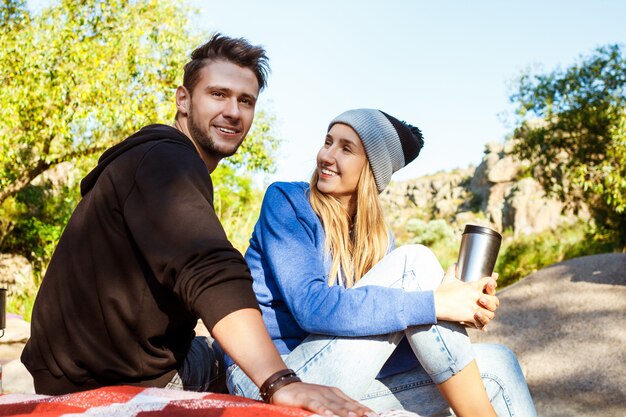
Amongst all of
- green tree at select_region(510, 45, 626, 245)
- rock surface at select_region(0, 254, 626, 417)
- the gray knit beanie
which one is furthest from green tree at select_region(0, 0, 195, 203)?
the gray knit beanie

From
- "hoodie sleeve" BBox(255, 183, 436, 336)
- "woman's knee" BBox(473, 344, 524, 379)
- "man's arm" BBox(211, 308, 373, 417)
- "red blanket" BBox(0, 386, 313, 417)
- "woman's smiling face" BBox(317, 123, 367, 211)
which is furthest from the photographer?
"woman's smiling face" BBox(317, 123, 367, 211)

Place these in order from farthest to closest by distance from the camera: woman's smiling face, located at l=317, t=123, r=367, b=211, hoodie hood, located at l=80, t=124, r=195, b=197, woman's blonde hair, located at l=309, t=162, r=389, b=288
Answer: woman's smiling face, located at l=317, t=123, r=367, b=211, woman's blonde hair, located at l=309, t=162, r=389, b=288, hoodie hood, located at l=80, t=124, r=195, b=197

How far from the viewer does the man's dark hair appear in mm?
2500

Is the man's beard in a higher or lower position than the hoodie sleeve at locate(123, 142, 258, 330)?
higher

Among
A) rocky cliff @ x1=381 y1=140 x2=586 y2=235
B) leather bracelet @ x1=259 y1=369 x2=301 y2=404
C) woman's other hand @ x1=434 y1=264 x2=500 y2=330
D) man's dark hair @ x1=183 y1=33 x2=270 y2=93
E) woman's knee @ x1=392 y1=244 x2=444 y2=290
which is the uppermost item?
man's dark hair @ x1=183 y1=33 x2=270 y2=93

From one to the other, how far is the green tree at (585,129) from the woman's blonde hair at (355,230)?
734 centimetres

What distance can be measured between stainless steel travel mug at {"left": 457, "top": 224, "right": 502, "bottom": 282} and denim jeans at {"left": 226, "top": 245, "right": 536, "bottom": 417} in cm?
9

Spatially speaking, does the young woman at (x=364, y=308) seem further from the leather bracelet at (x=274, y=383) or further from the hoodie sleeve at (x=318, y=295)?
the leather bracelet at (x=274, y=383)

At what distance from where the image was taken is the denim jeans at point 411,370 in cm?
212

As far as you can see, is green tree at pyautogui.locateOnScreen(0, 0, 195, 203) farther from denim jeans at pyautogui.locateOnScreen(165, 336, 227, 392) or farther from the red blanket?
the red blanket

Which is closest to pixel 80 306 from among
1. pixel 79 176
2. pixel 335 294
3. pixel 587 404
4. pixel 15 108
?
pixel 335 294

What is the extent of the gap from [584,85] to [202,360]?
9515 mm

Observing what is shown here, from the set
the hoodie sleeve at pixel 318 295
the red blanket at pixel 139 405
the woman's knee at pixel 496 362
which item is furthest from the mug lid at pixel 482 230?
the red blanket at pixel 139 405

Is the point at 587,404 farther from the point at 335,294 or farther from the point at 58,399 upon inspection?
the point at 58,399
